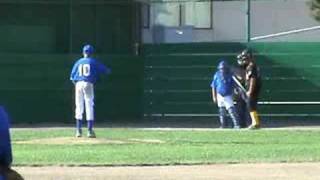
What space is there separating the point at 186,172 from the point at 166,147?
10.6 ft

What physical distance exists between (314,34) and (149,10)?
7.76 meters

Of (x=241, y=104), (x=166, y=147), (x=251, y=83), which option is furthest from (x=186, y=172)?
(x=241, y=104)

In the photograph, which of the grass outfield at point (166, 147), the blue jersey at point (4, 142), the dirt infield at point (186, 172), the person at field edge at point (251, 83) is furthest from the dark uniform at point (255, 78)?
the blue jersey at point (4, 142)

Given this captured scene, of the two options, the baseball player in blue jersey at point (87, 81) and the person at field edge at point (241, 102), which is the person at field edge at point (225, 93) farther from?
the baseball player in blue jersey at point (87, 81)

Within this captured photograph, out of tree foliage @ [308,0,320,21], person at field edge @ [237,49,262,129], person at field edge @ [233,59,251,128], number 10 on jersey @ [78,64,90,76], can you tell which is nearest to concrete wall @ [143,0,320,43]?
tree foliage @ [308,0,320,21]

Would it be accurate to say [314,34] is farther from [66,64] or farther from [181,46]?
[66,64]

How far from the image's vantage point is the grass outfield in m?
12.3

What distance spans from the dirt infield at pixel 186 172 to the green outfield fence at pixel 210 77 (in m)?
12.2

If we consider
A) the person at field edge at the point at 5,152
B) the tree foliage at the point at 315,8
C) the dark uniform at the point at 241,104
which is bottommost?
the dark uniform at the point at 241,104

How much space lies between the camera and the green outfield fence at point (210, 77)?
2388cm

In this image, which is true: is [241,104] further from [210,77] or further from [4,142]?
[4,142]

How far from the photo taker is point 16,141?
52.7ft

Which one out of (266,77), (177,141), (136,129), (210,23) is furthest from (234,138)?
(210,23)

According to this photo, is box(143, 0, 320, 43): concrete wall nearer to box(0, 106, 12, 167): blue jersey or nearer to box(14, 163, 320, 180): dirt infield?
box(14, 163, 320, 180): dirt infield
